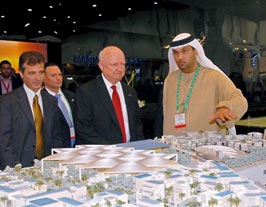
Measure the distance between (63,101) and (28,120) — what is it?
1.53 metres

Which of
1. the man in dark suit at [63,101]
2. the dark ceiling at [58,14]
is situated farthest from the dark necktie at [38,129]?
the dark ceiling at [58,14]

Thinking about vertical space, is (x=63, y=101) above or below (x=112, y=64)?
below

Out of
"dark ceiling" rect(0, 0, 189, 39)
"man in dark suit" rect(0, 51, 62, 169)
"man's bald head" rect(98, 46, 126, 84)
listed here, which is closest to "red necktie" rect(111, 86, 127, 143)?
"man's bald head" rect(98, 46, 126, 84)

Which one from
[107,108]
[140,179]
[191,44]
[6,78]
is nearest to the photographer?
[140,179]

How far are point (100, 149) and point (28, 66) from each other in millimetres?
1322

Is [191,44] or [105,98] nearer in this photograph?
[105,98]

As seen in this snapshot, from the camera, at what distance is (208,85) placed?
378cm

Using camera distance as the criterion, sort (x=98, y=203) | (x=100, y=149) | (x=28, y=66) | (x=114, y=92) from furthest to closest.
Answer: (x=114, y=92), (x=28, y=66), (x=100, y=149), (x=98, y=203)

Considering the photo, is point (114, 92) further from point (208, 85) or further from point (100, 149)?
point (100, 149)

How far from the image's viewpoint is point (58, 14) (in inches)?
291

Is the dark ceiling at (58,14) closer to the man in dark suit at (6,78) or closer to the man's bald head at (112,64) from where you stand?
the man in dark suit at (6,78)

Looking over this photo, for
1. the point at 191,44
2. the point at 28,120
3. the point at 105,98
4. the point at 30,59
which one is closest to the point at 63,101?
the point at 105,98

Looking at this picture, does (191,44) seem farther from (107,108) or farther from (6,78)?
(6,78)

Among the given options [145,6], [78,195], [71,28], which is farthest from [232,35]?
[78,195]
